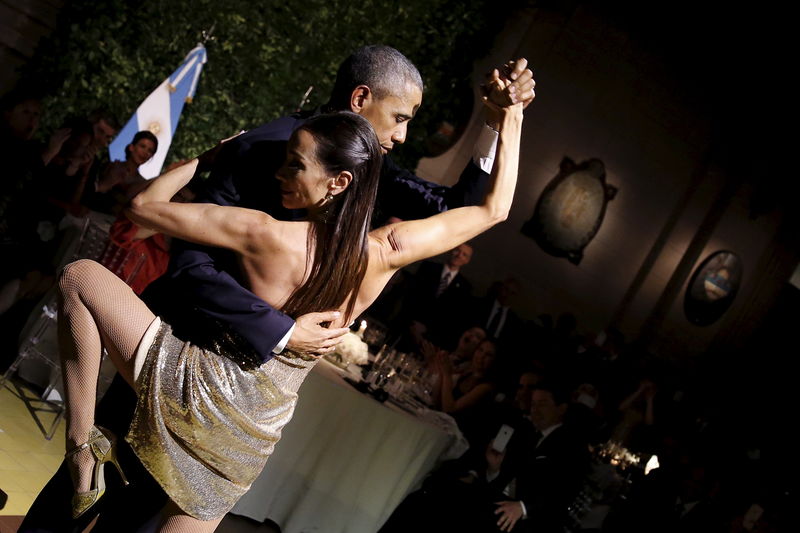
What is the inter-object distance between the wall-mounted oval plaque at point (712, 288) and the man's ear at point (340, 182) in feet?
30.0

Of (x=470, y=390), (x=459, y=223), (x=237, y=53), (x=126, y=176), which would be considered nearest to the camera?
(x=459, y=223)

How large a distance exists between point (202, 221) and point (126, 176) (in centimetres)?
404

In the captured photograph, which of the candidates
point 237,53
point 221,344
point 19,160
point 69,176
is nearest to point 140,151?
point 69,176

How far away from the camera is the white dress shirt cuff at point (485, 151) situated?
216 cm

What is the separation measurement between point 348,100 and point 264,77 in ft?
14.8

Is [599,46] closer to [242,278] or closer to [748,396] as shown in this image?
[748,396]

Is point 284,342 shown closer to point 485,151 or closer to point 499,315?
point 485,151

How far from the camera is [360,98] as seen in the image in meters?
2.04

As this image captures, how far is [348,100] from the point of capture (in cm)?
207

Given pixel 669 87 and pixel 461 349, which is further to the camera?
pixel 669 87

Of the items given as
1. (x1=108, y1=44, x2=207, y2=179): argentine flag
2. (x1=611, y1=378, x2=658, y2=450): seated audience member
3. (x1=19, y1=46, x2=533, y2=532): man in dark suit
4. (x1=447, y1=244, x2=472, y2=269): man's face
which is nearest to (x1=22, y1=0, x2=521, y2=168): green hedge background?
(x1=108, y1=44, x2=207, y2=179): argentine flag

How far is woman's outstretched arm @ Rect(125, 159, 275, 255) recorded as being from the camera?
65.6 inches

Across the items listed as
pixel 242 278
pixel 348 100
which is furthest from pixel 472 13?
pixel 242 278

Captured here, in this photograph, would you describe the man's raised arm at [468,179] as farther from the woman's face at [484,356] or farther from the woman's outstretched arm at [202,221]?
the woman's face at [484,356]
